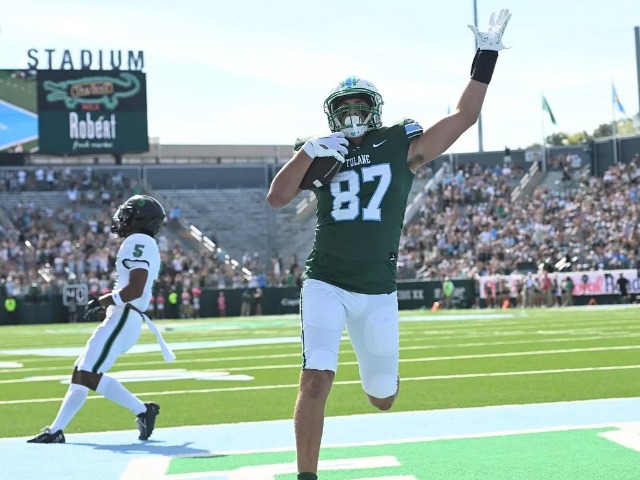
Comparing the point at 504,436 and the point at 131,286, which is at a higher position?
the point at 131,286

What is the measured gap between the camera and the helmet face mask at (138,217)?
741cm

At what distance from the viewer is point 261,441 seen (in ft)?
22.2

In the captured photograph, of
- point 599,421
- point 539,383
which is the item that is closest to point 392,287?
point 599,421

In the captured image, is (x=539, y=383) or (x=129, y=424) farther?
(x=539, y=383)

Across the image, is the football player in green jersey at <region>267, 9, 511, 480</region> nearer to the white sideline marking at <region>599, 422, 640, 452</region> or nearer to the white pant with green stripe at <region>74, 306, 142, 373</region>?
the white sideline marking at <region>599, 422, 640, 452</region>

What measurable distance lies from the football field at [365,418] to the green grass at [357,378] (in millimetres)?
24

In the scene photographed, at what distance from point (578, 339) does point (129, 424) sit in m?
9.04

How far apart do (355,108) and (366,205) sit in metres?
0.45

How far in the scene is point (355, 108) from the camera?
16.0 feet

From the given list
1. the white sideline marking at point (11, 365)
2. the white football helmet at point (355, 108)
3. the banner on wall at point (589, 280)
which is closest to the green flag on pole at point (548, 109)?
the banner on wall at point (589, 280)

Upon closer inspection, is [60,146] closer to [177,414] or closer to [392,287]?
[177,414]

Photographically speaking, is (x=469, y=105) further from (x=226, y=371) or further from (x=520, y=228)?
(x=520, y=228)

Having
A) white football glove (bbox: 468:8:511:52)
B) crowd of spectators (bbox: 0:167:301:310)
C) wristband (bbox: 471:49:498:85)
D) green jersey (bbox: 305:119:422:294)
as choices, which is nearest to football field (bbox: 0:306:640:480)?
green jersey (bbox: 305:119:422:294)

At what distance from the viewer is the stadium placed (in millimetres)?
6336
